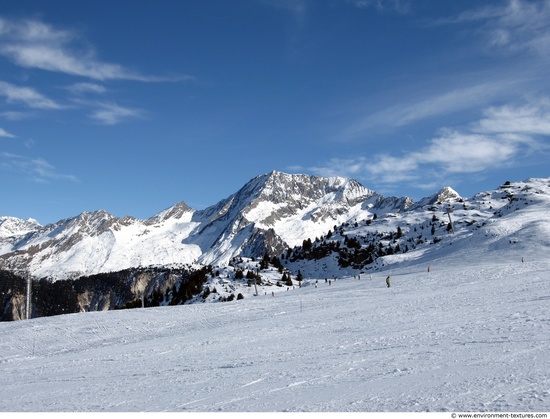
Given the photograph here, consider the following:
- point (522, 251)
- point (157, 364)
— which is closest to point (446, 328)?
point (157, 364)

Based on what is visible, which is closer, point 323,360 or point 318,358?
point 323,360

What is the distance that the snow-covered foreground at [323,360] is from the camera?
979cm

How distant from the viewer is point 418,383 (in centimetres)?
1026

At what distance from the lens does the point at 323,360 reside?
14797 mm

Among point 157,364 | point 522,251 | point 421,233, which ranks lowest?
point 157,364

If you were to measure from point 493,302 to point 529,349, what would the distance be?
40.3ft

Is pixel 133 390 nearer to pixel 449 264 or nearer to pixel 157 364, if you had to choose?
pixel 157 364

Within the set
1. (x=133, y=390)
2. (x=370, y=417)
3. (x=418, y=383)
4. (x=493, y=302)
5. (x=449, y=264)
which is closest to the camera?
(x=370, y=417)

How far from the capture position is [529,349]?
12.3 m

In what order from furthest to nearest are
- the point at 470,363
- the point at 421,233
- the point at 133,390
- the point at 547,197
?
1. the point at 421,233
2. the point at 547,197
3. the point at 133,390
4. the point at 470,363

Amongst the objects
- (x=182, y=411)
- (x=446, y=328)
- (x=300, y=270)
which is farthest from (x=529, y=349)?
(x=300, y=270)

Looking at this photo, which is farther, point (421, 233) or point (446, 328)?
point (421, 233)

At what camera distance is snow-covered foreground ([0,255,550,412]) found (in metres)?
9.79

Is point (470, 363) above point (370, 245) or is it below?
below
